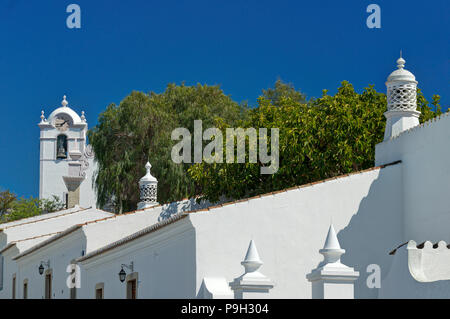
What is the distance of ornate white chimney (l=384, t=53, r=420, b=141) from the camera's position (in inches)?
872

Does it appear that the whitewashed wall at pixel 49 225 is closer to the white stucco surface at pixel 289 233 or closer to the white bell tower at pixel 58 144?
the white stucco surface at pixel 289 233

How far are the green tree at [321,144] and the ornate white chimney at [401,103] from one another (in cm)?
595

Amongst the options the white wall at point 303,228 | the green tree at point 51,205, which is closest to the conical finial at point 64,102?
the green tree at point 51,205

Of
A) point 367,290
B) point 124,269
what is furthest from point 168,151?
point 367,290

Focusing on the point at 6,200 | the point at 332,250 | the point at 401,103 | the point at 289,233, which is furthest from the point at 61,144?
the point at 332,250

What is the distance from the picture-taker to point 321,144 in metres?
29.6

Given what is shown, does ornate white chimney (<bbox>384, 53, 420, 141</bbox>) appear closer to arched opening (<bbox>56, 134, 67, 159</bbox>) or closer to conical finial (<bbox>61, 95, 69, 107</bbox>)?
arched opening (<bbox>56, 134, 67, 159</bbox>)

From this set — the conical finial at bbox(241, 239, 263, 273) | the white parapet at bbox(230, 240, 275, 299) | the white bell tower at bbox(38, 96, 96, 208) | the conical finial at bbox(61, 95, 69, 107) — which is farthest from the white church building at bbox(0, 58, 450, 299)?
the conical finial at bbox(61, 95, 69, 107)

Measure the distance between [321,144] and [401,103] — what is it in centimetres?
746

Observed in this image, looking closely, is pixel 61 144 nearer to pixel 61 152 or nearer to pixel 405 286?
pixel 61 152

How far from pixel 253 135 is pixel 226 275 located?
12648mm

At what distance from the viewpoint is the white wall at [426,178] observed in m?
19.5

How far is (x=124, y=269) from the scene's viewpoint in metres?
24.4
